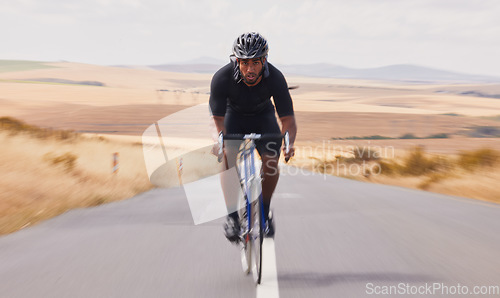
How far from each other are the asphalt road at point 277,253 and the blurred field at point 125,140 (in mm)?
1860

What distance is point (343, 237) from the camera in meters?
7.51

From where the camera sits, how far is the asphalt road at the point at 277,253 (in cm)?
514

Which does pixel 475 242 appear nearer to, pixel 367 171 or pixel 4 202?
pixel 4 202

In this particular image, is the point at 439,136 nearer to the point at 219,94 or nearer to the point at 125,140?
the point at 125,140

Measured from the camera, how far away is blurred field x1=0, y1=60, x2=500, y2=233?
12914mm

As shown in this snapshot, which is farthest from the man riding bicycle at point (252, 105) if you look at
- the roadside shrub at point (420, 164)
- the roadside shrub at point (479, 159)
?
the roadside shrub at point (420, 164)

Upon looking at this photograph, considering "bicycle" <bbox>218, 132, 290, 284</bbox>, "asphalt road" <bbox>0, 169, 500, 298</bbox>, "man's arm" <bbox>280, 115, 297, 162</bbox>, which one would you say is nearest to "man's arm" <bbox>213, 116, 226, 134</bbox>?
"bicycle" <bbox>218, 132, 290, 284</bbox>

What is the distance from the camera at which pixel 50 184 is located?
43.7ft

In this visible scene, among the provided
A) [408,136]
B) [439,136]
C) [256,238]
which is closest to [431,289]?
[256,238]

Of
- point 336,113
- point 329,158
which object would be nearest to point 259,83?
point 329,158

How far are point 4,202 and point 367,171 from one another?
1544 centimetres

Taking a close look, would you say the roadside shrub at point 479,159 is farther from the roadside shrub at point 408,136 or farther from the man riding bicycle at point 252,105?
the roadside shrub at point 408,136

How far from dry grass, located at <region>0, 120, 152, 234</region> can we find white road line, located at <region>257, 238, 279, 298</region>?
13.3ft

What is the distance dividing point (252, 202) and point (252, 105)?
0.97 metres
